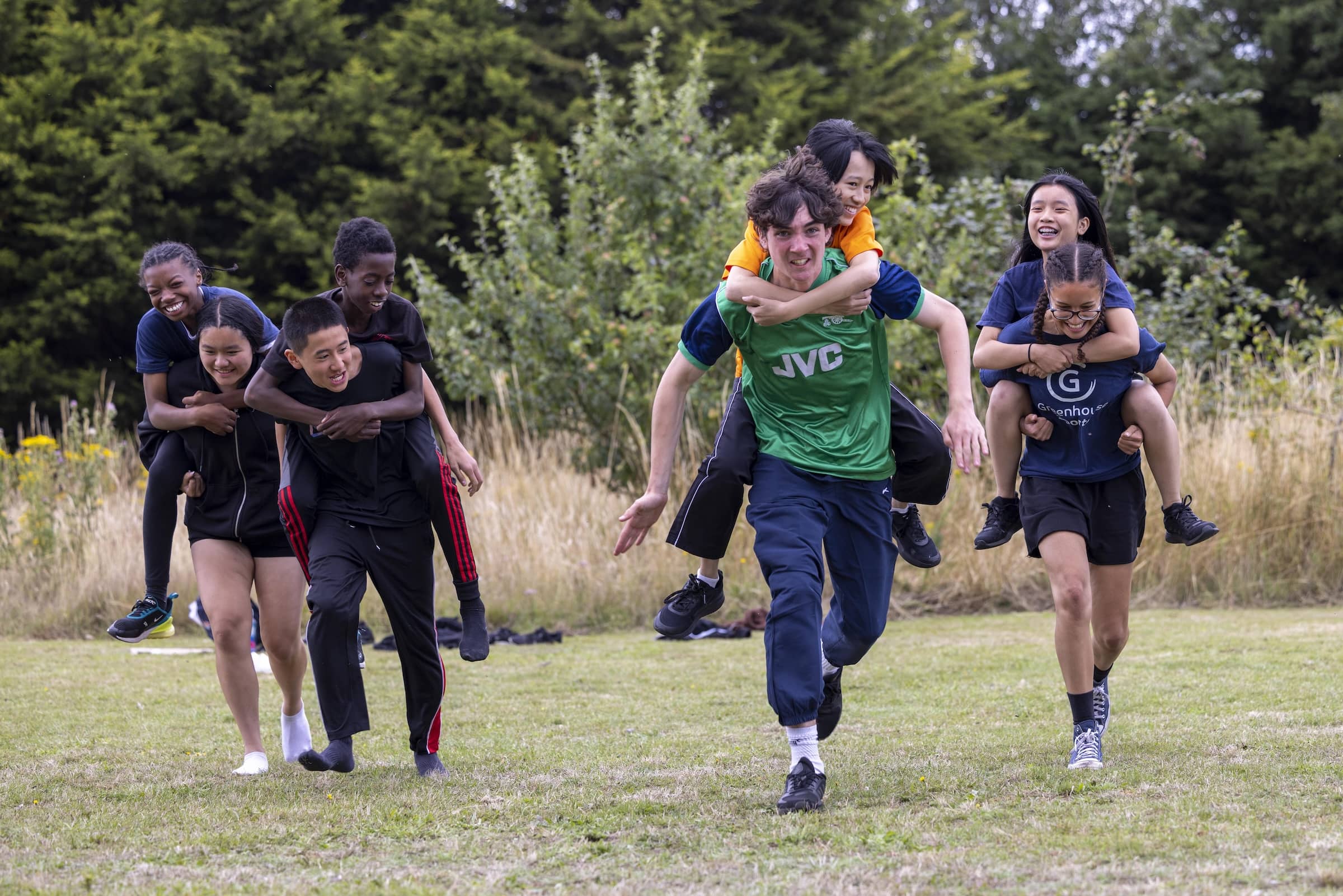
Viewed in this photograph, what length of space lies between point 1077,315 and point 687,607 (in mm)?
1629

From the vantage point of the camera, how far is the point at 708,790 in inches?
180

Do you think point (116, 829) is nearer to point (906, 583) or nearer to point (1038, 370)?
point (1038, 370)

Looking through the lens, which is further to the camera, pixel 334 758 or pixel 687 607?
pixel 334 758

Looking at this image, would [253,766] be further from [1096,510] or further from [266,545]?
[1096,510]

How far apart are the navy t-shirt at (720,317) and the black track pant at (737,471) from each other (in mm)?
205

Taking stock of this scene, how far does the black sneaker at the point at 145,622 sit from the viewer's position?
527cm

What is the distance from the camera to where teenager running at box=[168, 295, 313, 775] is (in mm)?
5180

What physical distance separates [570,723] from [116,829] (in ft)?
8.24

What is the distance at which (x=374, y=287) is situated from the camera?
4934mm

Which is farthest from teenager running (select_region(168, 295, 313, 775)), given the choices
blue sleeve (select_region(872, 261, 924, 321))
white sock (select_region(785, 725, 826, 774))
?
blue sleeve (select_region(872, 261, 924, 321))

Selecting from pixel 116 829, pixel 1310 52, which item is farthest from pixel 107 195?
pixel 1310 52

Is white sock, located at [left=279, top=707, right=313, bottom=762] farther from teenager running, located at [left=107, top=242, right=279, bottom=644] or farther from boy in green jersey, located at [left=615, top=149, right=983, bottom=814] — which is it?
boy in green jersey, located at [left=615, top=149, right=983, bottom=814]

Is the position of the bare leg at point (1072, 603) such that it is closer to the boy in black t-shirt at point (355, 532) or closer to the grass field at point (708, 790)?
the grass field at point (708, 790)

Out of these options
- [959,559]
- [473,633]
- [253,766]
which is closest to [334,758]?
[253,766]
